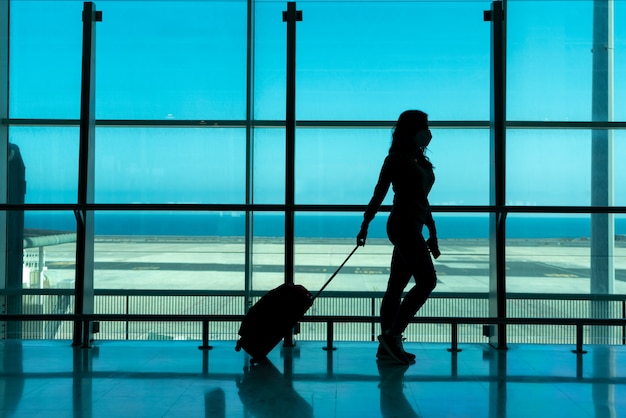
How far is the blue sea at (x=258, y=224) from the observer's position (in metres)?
4.42

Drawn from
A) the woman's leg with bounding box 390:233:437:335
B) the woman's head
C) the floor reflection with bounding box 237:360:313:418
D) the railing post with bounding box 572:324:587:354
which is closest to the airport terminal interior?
the railing post with bounding box 572:324:587:354

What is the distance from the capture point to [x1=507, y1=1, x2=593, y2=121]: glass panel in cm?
543

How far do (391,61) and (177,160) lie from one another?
2.39m

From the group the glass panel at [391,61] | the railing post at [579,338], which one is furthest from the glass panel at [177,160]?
the railing post at [579,338]

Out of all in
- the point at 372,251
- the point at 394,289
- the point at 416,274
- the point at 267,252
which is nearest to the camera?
the point at 416,274

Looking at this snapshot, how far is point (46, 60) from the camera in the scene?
5438 mm

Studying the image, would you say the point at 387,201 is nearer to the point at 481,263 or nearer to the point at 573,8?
the point at 481,263

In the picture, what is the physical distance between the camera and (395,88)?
5.68 meters

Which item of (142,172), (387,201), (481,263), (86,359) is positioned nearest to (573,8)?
(481,263)

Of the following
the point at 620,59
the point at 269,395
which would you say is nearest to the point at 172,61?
the point at 269,395

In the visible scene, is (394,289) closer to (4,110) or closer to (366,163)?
(366,163)

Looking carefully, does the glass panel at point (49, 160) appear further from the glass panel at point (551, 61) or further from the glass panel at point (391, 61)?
the glass panel at point (551, 61)

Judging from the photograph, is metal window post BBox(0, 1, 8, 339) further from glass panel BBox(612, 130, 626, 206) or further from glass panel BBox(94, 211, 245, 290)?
glass panel BBox(612, 130, 626, 206)

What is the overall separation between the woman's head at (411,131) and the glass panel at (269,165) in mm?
1514
